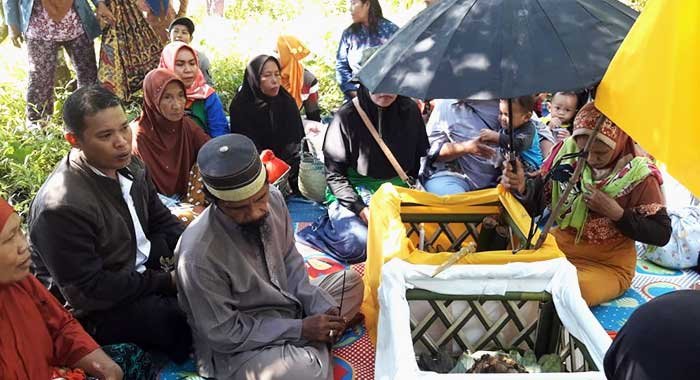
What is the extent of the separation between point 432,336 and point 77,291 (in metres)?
1.59

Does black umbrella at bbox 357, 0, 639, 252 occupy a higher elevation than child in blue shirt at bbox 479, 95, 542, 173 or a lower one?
higher

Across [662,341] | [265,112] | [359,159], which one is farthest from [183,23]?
[662,341]

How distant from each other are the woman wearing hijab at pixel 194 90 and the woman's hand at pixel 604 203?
2979 millimetres

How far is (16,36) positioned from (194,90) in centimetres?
184

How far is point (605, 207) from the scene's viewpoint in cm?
291

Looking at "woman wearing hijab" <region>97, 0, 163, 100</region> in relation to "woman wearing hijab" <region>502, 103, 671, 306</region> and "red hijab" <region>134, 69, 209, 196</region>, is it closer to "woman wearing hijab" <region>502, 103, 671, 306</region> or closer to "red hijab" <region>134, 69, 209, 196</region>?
"red hijab" <region>134, 69, 209, 196</region>

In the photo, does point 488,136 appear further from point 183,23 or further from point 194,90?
point 183,23

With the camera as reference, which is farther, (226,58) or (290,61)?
(226,58)

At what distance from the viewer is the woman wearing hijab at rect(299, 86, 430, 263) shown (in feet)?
12.6

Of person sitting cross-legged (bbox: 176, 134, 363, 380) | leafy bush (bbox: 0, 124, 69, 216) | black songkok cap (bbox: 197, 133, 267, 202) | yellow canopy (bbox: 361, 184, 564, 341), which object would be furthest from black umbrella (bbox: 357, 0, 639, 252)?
leafy bush (bbox: 0, 124, 69, 216)

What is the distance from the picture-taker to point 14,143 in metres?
4.48

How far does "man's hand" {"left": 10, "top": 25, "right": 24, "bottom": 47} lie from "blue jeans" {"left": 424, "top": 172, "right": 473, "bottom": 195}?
12.8 ft

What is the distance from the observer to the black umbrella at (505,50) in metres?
1.83

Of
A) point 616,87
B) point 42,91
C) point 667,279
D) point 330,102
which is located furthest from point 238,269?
point 330,102
